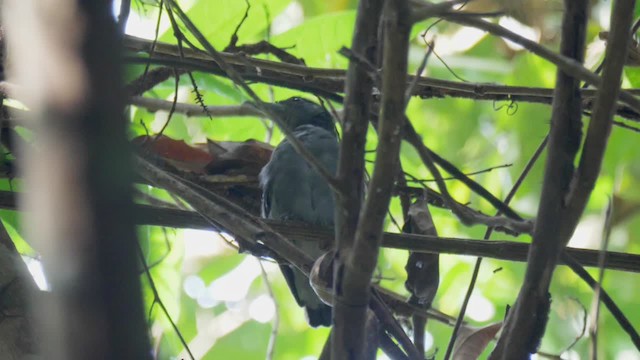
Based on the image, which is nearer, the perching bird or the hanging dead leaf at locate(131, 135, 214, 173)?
the hanging dead leaf at locate(131, 135, 214, 173)

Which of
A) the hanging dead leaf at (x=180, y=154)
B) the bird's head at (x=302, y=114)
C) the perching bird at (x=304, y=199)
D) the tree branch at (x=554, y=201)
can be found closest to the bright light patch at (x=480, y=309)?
the bird's head at (x=302, y=114)

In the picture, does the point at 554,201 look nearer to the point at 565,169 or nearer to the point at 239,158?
the point at 565,169

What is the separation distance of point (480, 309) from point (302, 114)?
298cm

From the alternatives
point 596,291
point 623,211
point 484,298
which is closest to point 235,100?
point 623,211

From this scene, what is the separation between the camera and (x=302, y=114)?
14.8ft

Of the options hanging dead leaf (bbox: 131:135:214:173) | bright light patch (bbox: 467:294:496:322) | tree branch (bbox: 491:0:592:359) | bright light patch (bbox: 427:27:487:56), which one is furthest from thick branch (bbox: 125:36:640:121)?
bright light patch (bbox: 467:294:496:322)

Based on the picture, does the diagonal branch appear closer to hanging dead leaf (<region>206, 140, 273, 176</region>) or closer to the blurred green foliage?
the blurred green foliage

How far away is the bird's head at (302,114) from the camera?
450 cm

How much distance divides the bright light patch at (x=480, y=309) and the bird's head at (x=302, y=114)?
2632 mm

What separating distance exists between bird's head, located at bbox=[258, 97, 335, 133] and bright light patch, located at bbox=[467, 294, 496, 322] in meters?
2.63

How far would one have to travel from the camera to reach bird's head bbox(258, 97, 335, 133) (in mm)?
4504

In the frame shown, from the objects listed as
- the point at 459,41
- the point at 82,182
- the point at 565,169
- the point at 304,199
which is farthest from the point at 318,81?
the point at 459,41

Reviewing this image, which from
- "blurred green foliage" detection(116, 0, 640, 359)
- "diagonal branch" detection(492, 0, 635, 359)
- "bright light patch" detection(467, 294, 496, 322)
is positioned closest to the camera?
"diagonal branch" detection(492, 0, 635, 359)

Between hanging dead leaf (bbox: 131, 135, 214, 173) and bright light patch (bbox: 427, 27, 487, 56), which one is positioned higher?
bright light patch (bbox: 427, 27, 487, 56)
